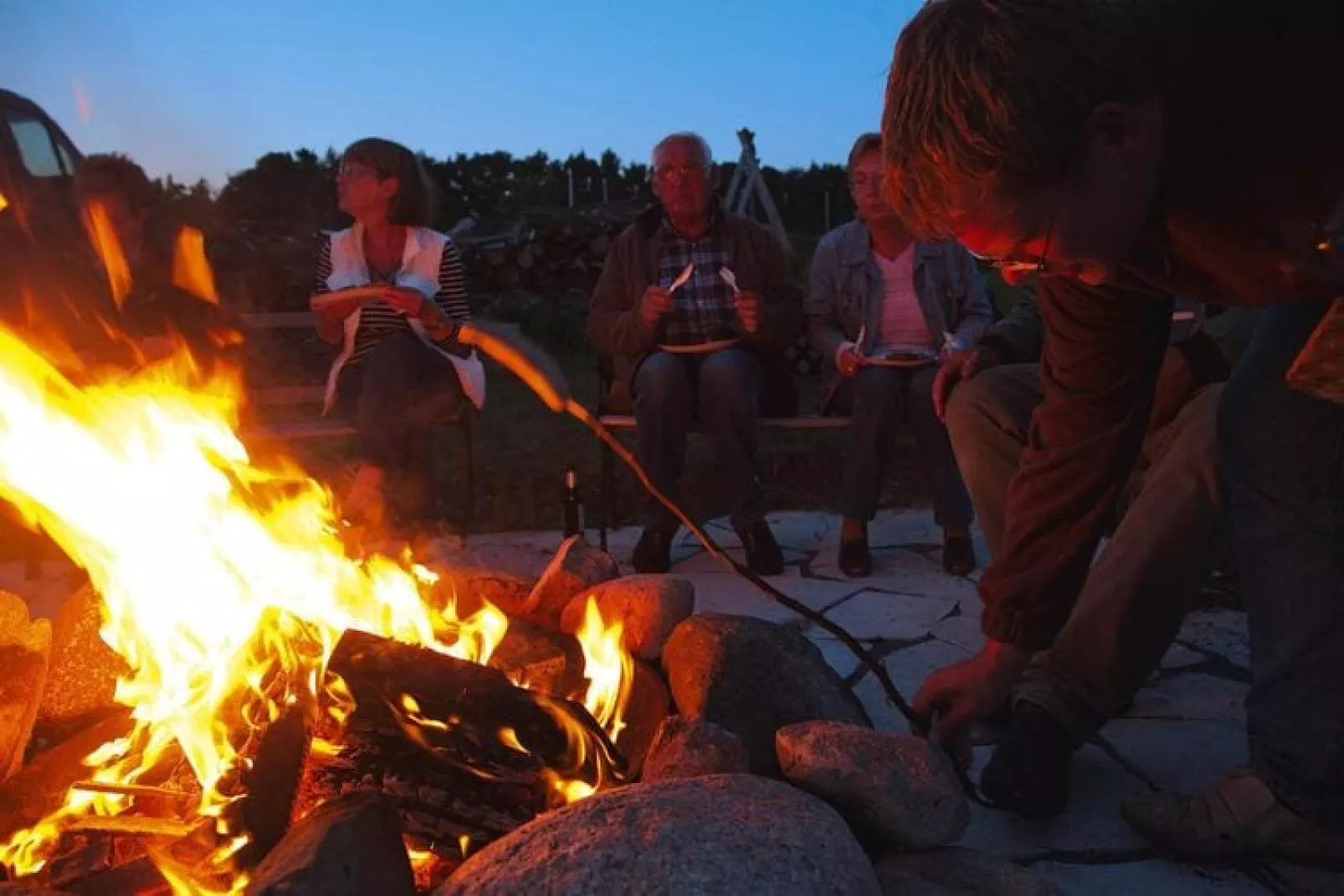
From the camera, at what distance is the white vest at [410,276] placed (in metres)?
4.79

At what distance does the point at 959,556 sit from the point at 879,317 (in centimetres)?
111

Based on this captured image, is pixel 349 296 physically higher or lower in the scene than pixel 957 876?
higher

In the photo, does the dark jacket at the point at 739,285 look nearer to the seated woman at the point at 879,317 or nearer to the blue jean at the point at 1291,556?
the seated woman at the point at 879,317

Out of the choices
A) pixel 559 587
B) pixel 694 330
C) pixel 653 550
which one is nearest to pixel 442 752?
pixel 559 587

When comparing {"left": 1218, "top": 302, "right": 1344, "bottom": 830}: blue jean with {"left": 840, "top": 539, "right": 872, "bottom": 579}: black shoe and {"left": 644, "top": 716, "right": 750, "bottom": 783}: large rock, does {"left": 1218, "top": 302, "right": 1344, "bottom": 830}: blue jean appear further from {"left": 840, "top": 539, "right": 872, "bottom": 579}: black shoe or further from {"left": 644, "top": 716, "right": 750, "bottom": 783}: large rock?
{"left": 840, "top": 539, "right": 872, "bottom": 579}: black shoe

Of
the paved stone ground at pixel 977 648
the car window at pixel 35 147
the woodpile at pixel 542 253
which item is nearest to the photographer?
the paved stone ground at pixel 977 648

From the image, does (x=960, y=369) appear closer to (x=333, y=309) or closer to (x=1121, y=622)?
(x=1121, y=622)

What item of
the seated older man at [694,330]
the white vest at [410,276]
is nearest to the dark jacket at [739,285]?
the seated older man at [694,330]

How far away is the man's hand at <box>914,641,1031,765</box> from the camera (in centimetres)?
211

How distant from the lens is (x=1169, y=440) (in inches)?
109

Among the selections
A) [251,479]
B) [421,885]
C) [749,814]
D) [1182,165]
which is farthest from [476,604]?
[1182,165]

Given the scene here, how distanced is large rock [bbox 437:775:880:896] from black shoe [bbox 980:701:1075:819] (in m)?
0.67

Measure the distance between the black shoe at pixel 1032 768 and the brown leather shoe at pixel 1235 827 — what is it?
163mm

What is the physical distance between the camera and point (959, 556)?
4.25 meters
